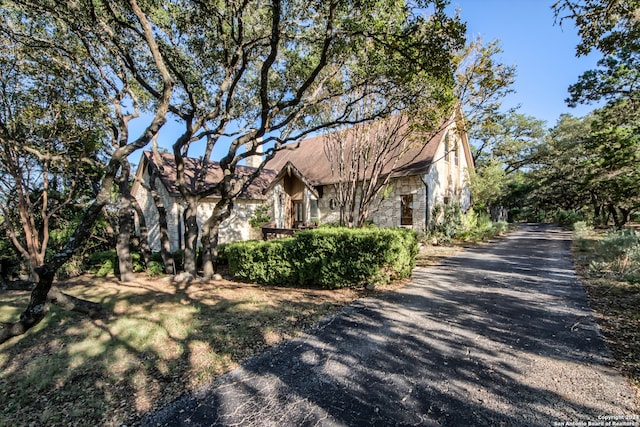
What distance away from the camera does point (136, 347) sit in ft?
14.1

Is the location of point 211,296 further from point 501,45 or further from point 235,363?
point 501,45

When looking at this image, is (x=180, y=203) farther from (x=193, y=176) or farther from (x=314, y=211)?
(x=314, y=211)

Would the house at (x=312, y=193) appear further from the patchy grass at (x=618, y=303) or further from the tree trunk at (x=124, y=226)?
the patchy grass at (x=618, y=303)

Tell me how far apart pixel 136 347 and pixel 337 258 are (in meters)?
4.46

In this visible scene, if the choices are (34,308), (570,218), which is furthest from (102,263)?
(570,218)

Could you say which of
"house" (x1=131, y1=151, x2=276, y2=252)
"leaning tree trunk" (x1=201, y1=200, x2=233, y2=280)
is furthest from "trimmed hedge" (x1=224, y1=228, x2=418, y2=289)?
"house" (x1=131, y1=151, x2=276, y2=252)

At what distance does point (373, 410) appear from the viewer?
2.73 meters

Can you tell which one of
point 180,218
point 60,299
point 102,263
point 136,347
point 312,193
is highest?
point 312,193

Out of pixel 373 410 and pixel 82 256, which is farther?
pixel 82 256

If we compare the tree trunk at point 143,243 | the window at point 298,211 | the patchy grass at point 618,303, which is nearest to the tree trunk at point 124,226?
the tree trunk at point 143,243

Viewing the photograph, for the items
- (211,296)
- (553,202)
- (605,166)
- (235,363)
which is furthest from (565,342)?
(553,202)

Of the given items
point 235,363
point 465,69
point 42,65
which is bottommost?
point 235,363

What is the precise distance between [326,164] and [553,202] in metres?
41.2

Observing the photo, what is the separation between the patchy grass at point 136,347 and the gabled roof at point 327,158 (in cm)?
565
